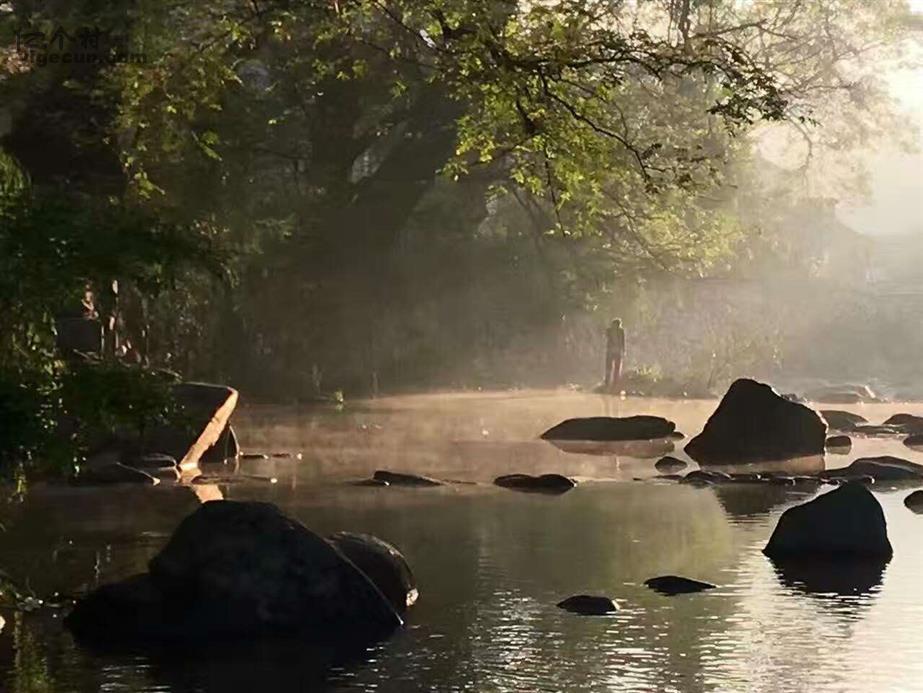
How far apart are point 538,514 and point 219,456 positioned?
9499 mm

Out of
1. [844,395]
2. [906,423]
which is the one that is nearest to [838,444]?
[906,423]

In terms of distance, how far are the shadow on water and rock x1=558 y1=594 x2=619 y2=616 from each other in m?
2.39

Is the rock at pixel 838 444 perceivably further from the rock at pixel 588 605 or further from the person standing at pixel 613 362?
the person standing at pixel 613 362

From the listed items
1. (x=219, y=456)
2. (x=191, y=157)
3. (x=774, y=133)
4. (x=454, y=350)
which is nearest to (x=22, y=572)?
(x=219, y=456)

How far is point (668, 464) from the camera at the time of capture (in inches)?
1293

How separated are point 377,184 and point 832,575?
35275 millimetres

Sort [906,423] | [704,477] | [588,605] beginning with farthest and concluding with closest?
[906,423], [704,477], [588,605]

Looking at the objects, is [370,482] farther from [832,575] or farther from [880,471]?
[832,575]

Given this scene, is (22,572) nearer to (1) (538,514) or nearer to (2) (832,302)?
(1) (538,514)

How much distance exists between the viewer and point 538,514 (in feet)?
79.9

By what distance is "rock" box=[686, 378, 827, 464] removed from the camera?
115 feet

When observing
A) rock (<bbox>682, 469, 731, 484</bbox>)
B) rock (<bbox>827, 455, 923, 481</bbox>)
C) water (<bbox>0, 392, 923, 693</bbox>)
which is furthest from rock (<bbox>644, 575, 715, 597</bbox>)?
rock (<bbox>827, 455, 923, 481</bbox>)

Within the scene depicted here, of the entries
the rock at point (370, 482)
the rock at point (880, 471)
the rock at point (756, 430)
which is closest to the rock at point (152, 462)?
the rock at point (370, 482)

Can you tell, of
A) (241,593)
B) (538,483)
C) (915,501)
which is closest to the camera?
(241,593)
